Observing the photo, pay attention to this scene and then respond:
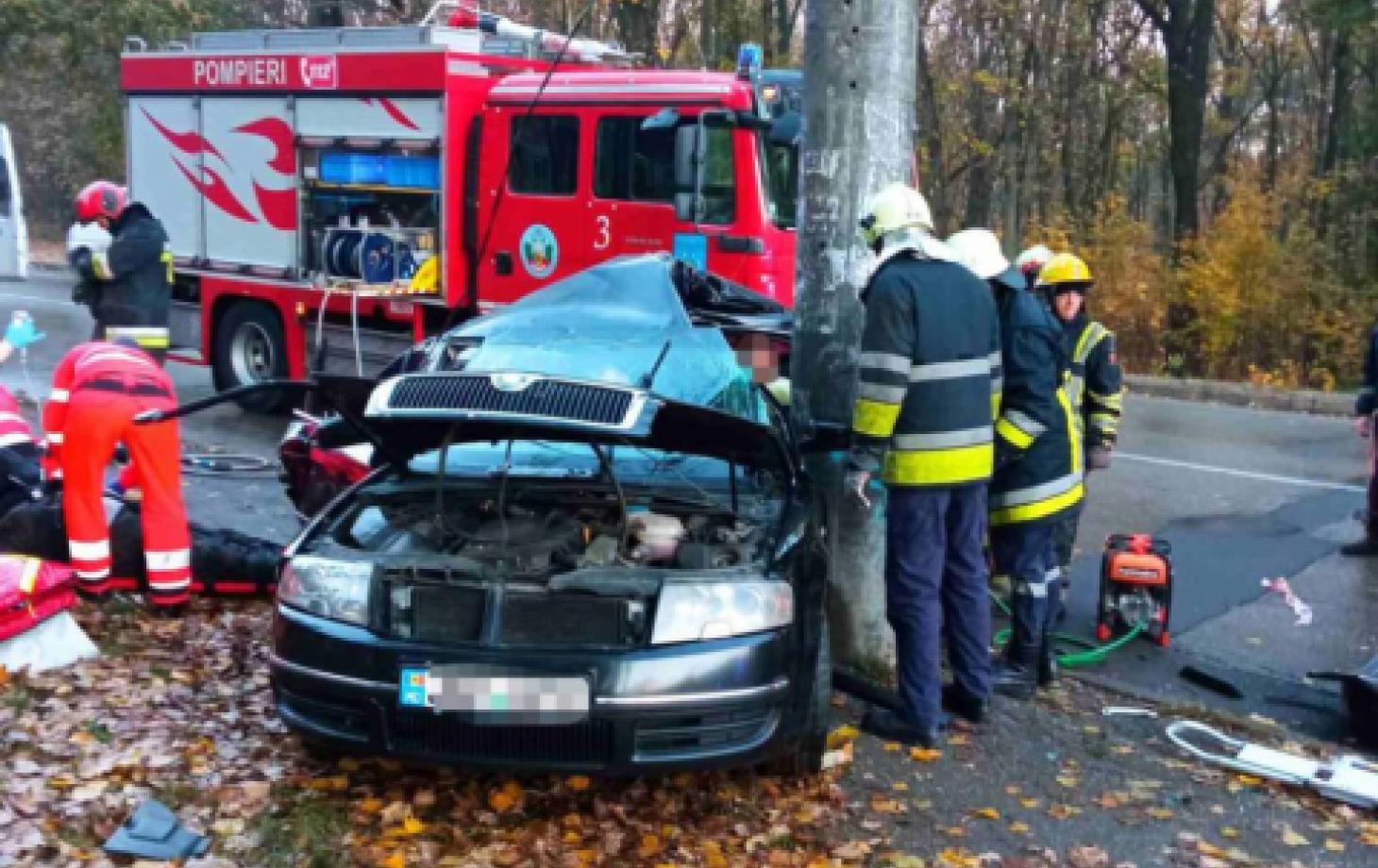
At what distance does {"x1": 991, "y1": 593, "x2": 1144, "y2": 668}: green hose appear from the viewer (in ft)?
19.8

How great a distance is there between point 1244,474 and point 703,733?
7.90 metres

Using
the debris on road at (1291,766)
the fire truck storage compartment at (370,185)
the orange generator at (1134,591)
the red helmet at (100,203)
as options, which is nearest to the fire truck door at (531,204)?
the fire truck storage compartment at (370,185)

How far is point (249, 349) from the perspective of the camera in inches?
483

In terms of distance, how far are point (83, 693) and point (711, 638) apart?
2.51m

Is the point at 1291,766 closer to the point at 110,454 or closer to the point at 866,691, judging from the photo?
the point at 866,691

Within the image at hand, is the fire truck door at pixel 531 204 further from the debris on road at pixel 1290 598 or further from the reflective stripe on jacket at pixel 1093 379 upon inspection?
the debris on road at pixel 1290 598

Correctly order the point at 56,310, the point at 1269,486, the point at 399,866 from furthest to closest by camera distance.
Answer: the point at 56,310 < the point at 1269,486 < the point at 399,866

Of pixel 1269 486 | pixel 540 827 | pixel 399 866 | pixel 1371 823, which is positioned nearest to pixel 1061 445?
pixel 1371 823

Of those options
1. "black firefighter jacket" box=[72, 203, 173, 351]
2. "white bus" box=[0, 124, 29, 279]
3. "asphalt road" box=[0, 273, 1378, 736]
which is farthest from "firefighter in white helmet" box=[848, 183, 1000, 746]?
"white bus" box=[0, 124, 29, 279]

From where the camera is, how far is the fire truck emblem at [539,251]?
33.1ft

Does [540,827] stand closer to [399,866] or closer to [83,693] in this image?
[399,866]

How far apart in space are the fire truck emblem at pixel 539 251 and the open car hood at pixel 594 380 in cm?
439

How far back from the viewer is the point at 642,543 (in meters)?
4.34

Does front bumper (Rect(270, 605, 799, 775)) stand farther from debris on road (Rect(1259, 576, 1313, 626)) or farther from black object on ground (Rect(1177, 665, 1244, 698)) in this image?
debris on road (Rect(1259, 576, 1313, 626))
